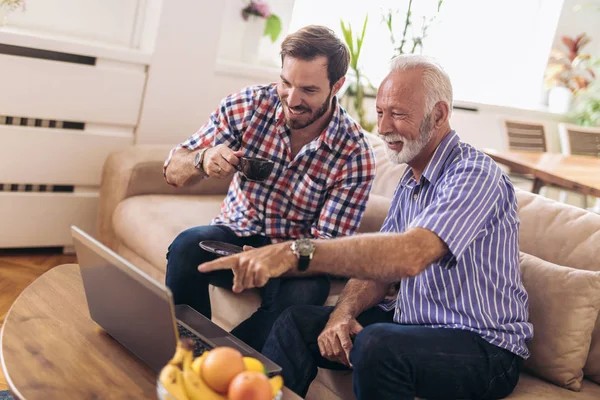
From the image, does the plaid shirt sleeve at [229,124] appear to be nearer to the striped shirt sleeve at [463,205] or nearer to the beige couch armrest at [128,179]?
the beige couch armrest at [128,179]

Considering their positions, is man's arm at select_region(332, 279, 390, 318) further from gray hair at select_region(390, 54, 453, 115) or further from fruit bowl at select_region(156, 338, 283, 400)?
fruit bowl at select_region(156, 338, 283, 400)

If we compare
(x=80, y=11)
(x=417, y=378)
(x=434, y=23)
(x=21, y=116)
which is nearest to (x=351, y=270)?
(x=417, y=378)

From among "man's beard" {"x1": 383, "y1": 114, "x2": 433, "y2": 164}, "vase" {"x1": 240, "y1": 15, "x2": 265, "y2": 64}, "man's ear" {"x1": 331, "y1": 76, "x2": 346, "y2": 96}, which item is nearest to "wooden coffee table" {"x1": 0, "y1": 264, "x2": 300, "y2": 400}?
"man's beard" {"x1": 383, "y1": 114, "x2": 433, "y2": 164}

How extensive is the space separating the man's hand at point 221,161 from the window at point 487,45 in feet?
9.80

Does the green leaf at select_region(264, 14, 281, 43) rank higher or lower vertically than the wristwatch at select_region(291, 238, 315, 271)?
higher

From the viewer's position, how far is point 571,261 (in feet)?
7.01

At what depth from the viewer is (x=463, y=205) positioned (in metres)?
1.70

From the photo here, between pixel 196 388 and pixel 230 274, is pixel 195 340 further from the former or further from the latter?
pixel 230 274

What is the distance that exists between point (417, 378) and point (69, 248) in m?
2.24

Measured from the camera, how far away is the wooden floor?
115 inches

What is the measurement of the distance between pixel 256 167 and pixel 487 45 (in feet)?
13.2

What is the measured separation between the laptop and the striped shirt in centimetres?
43

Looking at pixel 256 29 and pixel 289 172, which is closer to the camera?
pixel 289 172

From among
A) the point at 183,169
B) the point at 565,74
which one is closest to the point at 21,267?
the point at 183,169
